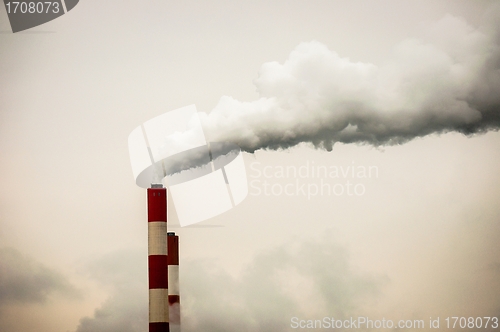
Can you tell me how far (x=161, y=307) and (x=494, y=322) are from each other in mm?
8435

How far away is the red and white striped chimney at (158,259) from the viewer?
23.6 m

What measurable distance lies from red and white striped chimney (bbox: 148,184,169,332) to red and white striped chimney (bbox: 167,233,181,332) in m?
1.08

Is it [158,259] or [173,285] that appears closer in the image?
[158,259]

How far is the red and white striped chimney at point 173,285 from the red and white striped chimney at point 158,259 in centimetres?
108

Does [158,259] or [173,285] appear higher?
[158,259]

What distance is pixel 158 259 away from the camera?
77.8 feet

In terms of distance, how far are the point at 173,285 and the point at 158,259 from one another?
1534 millimetres

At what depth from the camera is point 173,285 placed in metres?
25.0

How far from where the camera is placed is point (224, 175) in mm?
23531

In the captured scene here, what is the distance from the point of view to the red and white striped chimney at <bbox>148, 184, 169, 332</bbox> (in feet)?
77.5

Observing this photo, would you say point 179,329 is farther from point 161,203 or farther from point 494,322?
point 494,322

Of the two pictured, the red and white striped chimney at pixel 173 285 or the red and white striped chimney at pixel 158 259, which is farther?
the red and white striped chimney at pixel 173 285

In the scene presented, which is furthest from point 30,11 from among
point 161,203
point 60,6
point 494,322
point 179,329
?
point 494,322

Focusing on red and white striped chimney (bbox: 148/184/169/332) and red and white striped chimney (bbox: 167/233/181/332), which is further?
red and white striped chimney (bbox: 167/233/181/332)
